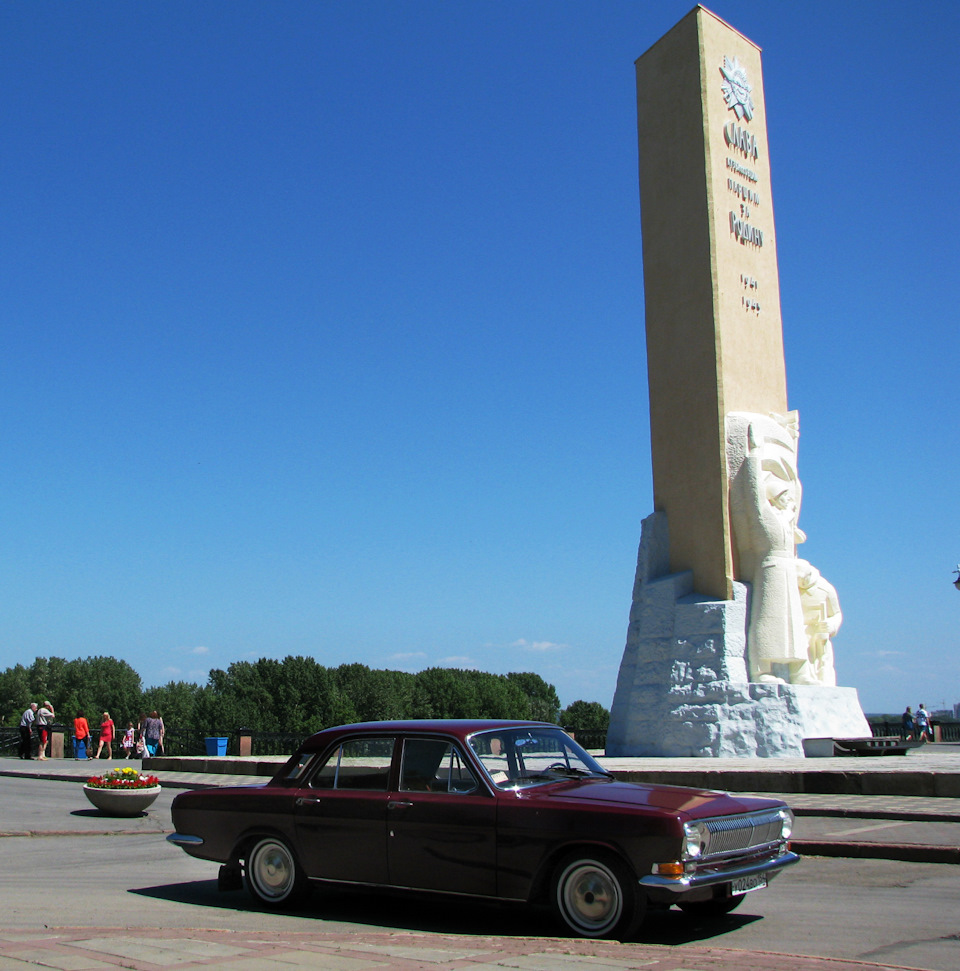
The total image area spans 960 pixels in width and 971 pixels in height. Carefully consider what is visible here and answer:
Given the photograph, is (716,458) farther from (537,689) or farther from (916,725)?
(537,689)

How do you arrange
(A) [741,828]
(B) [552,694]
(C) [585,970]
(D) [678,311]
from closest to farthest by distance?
(C) [585,970] → (A) [741,828] → (D) [678,311] → (B) [552,694]

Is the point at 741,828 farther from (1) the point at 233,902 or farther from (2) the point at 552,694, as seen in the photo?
(2) the point at 552,694

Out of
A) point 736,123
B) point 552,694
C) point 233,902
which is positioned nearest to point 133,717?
point 552,694

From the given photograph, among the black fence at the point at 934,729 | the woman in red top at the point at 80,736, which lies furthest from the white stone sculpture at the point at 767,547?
the woman in red top at the point at 80,736

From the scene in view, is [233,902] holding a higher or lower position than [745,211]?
lower

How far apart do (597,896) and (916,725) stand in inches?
1304

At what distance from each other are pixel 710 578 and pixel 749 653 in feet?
5.88

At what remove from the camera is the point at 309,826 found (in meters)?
6.93

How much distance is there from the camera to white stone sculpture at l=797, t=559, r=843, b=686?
2280 cm

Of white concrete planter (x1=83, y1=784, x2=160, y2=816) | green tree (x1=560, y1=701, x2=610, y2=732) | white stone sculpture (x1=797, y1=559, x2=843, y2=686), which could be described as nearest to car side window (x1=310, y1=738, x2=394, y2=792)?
white concrete planter (x1=83, y1=784, x2=160, y2=816)

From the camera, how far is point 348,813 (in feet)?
22.3

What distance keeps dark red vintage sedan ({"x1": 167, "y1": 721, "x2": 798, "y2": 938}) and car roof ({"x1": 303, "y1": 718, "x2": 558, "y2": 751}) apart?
13mm

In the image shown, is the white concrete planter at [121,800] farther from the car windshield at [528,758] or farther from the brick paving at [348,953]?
the car windshield at [528,758]

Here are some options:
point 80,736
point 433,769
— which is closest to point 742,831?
point 433,769
